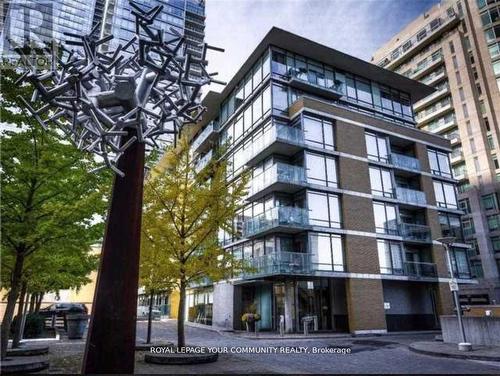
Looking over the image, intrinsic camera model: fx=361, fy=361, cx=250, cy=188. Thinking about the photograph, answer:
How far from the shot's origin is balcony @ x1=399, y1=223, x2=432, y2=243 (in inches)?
1062

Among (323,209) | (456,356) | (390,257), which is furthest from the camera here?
(390,257)

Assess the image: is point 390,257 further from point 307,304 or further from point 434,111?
point 434,111

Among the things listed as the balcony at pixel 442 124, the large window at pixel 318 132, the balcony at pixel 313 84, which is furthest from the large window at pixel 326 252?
the balcony at pixel 442 124

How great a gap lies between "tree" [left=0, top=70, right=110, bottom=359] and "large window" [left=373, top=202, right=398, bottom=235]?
2099 centimetres

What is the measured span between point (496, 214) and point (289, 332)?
→ 3497 centimetres

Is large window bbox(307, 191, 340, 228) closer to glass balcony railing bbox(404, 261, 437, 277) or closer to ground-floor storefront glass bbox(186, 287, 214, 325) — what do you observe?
glass balcony railing bbox(404, 261, 437, 277)

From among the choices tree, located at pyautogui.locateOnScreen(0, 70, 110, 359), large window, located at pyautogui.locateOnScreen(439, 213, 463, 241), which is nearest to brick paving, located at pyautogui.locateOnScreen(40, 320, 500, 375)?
tree, located at pyautogui.locateOnScreen(0, 70, 110, 359)

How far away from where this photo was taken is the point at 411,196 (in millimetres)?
28438

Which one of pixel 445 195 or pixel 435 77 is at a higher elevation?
pixel 435 77

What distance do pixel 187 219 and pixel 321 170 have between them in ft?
47.6

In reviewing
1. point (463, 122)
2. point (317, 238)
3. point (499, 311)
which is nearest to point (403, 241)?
point (317, 238)

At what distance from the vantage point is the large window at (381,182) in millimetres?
27125

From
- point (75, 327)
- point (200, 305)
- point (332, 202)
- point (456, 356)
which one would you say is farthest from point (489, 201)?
point (75, 327)

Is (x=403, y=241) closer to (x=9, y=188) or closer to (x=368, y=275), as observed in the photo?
(x=368, y=275)
